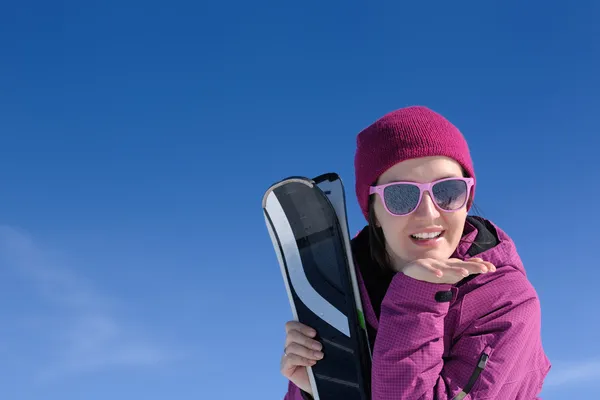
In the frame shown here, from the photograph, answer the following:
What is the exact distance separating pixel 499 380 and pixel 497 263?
0.70m

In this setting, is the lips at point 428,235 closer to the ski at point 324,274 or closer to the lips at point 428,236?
the lips at point 428,236

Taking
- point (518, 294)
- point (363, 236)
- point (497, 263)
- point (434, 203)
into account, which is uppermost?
point (363, 236)

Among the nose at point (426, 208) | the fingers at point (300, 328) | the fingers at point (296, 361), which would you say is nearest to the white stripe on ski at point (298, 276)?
the fingers at point (300, 328)

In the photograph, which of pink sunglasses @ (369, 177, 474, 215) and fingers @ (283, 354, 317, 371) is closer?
pink sunglasses @ (369, 177, 474, 215)

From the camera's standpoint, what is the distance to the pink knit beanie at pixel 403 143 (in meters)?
3.64

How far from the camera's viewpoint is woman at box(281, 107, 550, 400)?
3250 millimetres

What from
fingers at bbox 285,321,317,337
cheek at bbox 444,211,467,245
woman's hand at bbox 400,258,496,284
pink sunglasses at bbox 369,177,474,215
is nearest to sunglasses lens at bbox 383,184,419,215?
pink sunglasses at bbox 369,177,474,215

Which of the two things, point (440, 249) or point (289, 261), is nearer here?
point (440, 249)

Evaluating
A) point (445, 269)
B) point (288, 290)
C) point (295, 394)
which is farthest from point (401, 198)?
point (295, 394)

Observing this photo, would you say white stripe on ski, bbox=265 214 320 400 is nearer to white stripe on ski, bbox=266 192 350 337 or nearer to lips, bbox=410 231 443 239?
white stripe on ski, bbox=266 192 350 337

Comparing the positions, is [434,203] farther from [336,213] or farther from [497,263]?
[336,213]

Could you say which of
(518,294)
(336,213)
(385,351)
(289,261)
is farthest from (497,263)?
(289,261)

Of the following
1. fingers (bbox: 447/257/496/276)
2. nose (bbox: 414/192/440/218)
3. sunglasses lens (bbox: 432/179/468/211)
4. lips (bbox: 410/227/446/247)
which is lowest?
fingers (bbox: 447/257/496/276)

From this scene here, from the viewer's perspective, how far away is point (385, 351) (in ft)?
10.8
